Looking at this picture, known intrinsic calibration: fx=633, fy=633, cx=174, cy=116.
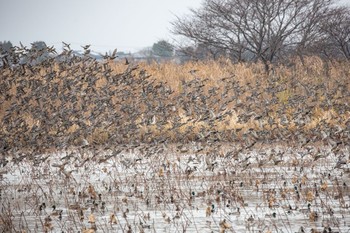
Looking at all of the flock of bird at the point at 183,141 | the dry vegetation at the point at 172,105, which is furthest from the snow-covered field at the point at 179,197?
the dry vegetation at the point at 172,105

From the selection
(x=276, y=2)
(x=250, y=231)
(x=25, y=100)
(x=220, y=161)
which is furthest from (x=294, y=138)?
(x=276, y=2)

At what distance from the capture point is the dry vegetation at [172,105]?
13.2m

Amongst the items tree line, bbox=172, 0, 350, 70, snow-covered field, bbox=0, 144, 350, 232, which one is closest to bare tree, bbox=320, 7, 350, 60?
tree line, bbox=172, 0, 350, 70

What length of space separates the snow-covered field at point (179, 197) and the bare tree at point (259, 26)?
15.3 m

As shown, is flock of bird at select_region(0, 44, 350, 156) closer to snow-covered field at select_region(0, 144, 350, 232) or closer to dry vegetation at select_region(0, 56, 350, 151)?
dry vegetation at select_region(0, 56, 350, 151)

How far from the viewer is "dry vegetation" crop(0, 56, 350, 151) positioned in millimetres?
13250

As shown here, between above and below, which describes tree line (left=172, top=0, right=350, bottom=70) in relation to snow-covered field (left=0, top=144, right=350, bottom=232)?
above

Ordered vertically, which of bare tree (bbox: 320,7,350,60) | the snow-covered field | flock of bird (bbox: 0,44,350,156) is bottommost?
the snow-covered field

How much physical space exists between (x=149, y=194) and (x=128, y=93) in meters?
10.1

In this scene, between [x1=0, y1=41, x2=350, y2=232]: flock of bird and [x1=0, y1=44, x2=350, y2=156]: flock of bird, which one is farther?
[x1=0, y1=44, x2=350, y2=156]: flock of bird

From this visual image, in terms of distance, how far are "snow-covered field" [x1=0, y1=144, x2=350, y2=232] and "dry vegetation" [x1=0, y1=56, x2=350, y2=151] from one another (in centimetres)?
97

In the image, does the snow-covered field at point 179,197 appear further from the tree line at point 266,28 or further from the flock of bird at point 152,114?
the tree line at point 266,28

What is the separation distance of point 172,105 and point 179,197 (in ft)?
30.6

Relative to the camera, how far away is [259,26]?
26125mm
